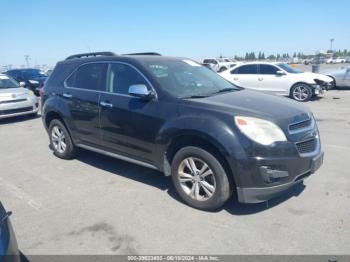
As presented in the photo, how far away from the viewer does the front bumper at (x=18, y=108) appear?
10133 mm

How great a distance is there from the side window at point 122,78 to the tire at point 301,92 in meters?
9.79

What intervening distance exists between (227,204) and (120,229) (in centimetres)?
134

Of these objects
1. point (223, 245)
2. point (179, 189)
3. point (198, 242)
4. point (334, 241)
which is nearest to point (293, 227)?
point (334, 241)

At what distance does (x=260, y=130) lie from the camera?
3.46 metres

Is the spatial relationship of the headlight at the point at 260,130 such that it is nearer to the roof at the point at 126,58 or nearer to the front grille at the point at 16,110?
the roof at the point at 126,58

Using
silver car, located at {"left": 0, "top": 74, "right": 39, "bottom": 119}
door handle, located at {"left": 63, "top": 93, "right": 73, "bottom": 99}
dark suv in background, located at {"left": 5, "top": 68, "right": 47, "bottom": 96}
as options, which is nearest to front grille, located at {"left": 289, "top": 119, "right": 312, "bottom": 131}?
door handle, located at {"left": 63, "top": 93, "right": 73, "bottom": 99}

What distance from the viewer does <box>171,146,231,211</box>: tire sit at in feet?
11.9

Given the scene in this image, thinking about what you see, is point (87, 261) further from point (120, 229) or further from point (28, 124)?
point (28, 124)

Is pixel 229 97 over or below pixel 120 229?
over

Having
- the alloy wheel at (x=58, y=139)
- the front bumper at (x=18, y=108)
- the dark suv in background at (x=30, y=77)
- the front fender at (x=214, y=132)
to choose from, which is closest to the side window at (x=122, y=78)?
the front fender at (x=214, y=132)

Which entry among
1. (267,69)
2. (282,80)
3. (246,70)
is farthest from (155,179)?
(246,70)

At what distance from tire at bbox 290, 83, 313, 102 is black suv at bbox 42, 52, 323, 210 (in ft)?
28.6

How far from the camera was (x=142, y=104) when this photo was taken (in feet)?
14.2

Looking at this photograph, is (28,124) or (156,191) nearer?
(156,191)
